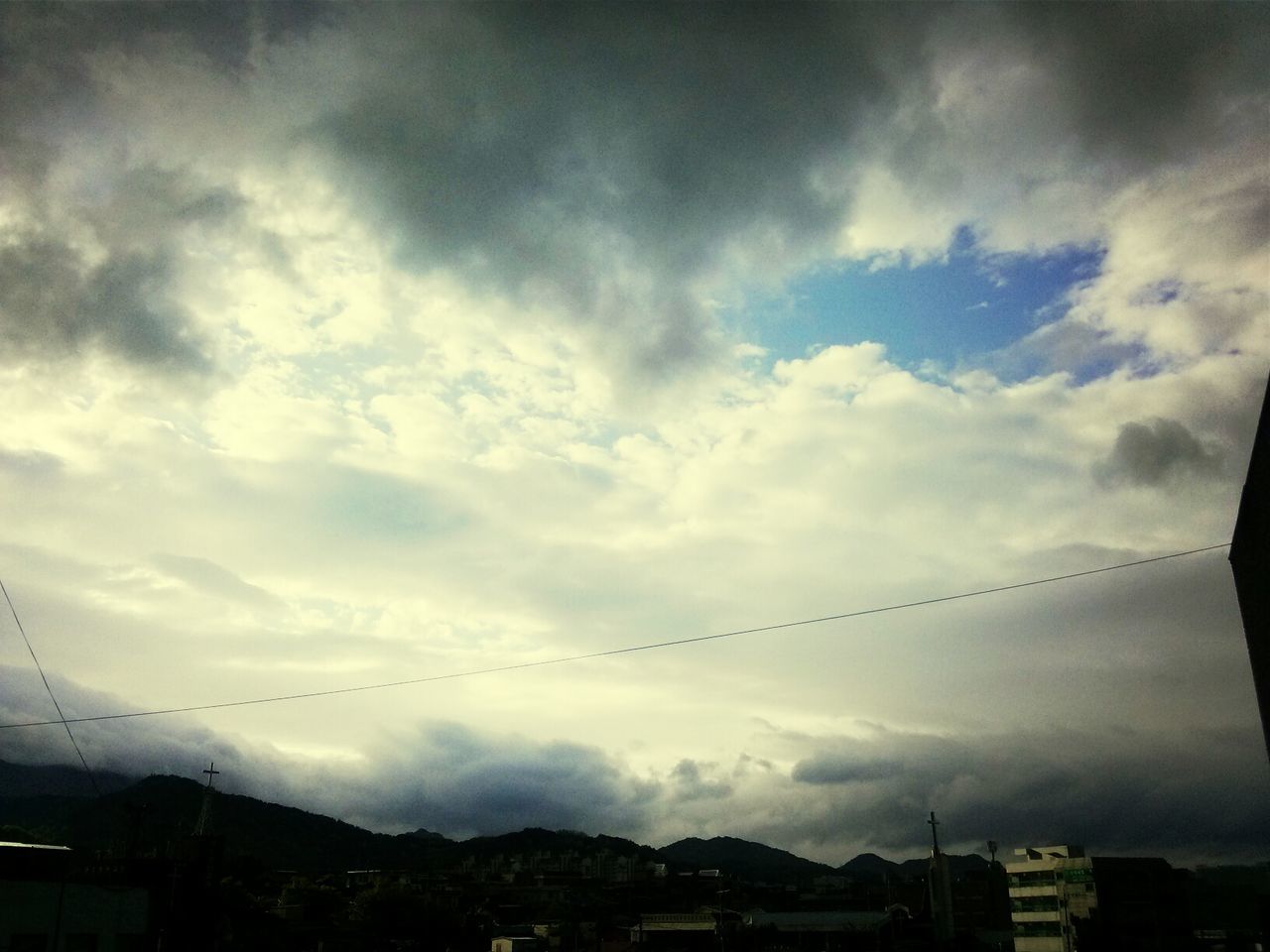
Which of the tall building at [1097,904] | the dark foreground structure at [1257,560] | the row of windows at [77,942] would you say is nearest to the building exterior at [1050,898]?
the tall building at [1097,904]

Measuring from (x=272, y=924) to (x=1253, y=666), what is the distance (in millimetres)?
72387

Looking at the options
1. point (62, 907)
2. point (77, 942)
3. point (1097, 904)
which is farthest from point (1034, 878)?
point (62, 907)

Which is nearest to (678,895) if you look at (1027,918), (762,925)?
(762,925)

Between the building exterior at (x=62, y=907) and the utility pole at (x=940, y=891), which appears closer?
the building exterior at (x=62, y=907)

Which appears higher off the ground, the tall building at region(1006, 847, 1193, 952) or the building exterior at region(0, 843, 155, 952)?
the building exterior at region(0, 843, 155, 952)

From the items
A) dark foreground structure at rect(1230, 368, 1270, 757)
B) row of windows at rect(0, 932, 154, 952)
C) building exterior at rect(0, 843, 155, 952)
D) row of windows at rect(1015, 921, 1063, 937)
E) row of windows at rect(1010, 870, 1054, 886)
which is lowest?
row of windows at rect(1015, 921, 1063, 937)

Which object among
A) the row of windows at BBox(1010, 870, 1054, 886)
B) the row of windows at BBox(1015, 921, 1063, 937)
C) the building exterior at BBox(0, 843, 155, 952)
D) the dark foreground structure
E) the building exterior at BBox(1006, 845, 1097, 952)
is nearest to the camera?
the dark foreground structure

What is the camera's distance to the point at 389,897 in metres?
99.1

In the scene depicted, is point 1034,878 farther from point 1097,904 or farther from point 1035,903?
point 1097,904

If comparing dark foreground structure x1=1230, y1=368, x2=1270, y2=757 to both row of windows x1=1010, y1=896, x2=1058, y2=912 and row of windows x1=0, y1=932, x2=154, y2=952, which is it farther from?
row of windows x1=1010, y1=896, x2=1058, y2=912

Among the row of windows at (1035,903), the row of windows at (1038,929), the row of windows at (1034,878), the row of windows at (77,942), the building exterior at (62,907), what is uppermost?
the building exterior at (62,907)

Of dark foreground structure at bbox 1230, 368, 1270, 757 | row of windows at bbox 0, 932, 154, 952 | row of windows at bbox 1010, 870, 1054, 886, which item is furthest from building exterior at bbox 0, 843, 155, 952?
row of windows at bbox 1010, 870, 1054, 886

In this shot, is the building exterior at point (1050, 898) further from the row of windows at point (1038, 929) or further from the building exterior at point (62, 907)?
the building exterior at point (62, 907)

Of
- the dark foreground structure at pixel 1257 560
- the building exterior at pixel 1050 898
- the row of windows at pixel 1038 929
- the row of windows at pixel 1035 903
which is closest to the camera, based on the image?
the dark foreground structure at pixel 1257 560
